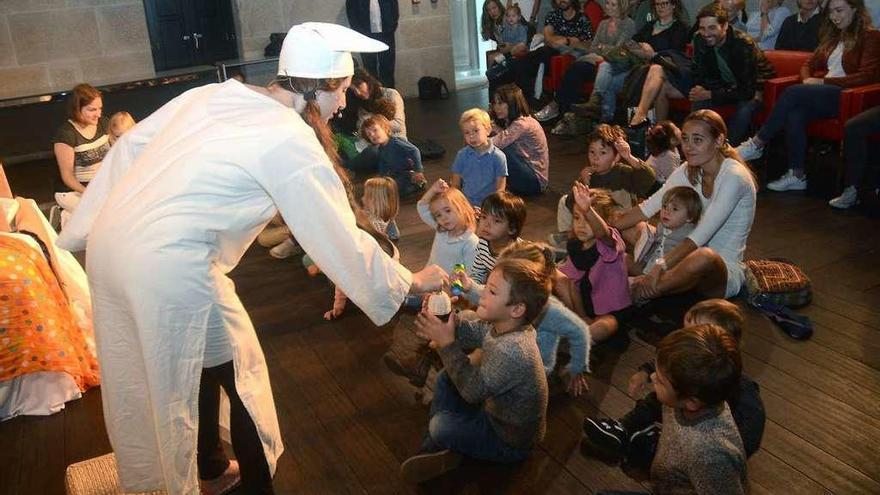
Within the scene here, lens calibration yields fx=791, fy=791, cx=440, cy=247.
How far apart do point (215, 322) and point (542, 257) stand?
3.56 ft

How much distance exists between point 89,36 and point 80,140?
3.51 meters

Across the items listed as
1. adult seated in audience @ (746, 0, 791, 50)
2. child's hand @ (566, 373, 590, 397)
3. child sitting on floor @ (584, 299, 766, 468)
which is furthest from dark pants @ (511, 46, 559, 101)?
child sitting on floor @ (584, 299, 766, 468)

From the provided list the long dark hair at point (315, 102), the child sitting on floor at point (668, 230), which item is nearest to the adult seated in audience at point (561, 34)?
the child sitting on floor at point (668, 230)

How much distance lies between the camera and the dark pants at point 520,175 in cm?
516

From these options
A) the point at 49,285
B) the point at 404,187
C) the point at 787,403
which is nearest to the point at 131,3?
the point at 404,187

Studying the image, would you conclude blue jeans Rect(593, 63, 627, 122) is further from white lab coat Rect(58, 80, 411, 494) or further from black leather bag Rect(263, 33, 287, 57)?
white lab coat Rect(58, 80, 411, 494)

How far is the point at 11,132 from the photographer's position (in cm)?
770

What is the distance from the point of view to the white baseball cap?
1.97 meters

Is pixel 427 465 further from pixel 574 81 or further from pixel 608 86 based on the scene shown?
pixel 574 81

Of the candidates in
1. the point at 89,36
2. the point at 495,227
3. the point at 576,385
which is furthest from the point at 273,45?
the point at 576,385

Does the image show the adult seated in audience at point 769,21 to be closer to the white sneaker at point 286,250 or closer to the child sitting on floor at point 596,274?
the child sitting on floor at point 596,274

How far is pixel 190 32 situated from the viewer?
8.62m

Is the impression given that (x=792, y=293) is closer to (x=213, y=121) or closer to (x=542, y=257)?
(x=542, y=257)

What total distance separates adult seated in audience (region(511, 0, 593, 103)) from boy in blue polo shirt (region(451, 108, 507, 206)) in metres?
3.32
